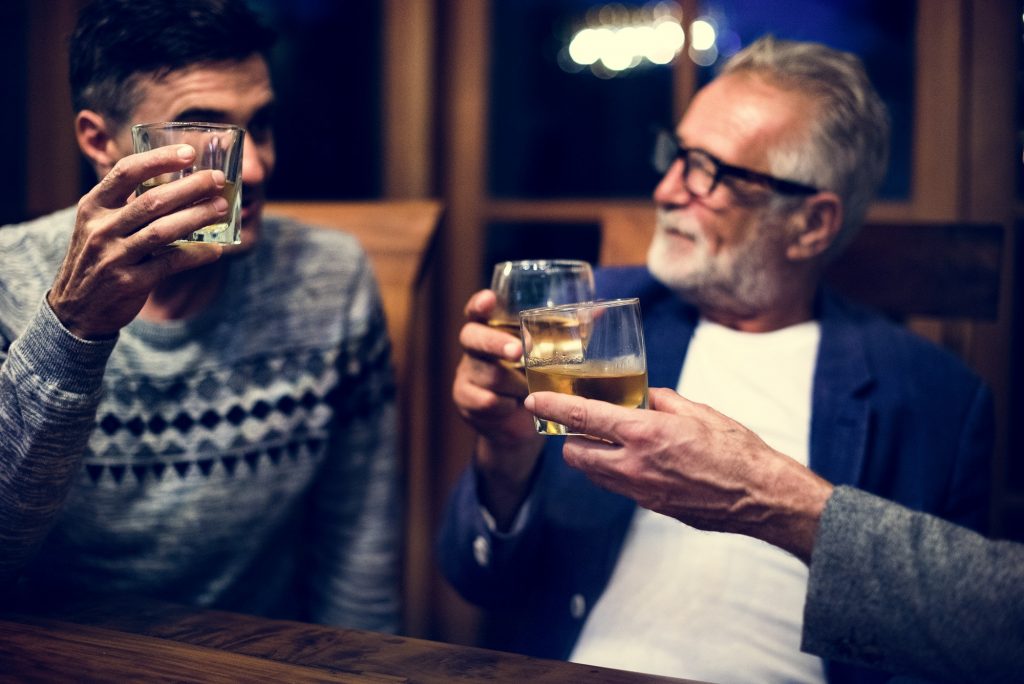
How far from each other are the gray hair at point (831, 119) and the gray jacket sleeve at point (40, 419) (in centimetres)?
114

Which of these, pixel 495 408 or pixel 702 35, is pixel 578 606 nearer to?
pixel 495 408

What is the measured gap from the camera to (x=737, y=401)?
1533mm

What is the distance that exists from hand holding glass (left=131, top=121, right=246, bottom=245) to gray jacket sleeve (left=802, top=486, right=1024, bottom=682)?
2.49 ft

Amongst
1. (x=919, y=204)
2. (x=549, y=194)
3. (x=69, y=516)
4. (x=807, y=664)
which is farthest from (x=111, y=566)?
(x=919, y=204)

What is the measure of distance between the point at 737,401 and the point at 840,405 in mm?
162

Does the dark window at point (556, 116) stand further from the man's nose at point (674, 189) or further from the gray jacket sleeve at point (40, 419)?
the gray jacket sleeve at point (40, 419)

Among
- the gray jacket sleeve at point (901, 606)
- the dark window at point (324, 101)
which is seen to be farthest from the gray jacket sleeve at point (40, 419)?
the dark window at point (324, 101)

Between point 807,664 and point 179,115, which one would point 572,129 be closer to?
point 179,115

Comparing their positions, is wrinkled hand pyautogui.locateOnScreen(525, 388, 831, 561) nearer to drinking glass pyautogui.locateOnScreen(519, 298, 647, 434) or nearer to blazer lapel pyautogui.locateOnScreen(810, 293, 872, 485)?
drinking glass pyautogui.locateOnScreen(519, 298, 647, 434)

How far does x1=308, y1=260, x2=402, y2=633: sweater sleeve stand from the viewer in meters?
1.55

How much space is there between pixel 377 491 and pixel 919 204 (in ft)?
4.17

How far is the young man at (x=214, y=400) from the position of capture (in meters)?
1.31

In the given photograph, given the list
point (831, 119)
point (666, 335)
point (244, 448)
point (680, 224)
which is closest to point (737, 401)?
point (666, 335)

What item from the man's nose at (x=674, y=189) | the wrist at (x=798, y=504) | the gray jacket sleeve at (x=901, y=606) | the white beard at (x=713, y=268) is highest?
the man's nose at (x=674, y=189)
